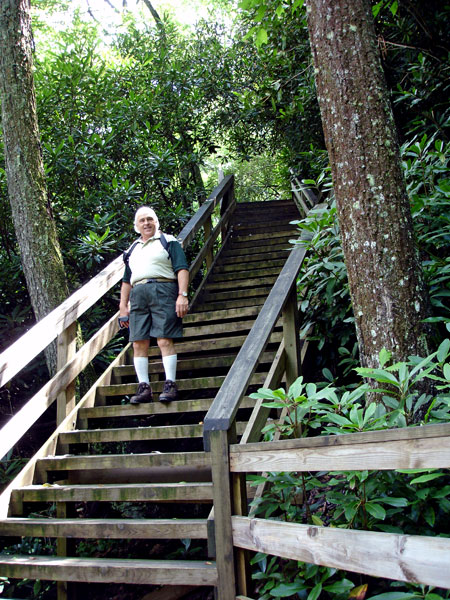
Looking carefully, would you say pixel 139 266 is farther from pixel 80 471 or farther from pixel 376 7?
pixel 376 7

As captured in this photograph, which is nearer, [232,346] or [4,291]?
[232,346]

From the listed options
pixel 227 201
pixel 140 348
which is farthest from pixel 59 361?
pixel 227 201

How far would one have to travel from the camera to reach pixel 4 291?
6.60m

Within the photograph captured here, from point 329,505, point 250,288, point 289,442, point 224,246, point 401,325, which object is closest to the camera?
point 289,442

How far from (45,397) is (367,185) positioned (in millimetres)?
2385

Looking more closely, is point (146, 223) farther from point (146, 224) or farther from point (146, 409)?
point (146, 409)

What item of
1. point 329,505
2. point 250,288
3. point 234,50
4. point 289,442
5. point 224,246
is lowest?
point 329,505

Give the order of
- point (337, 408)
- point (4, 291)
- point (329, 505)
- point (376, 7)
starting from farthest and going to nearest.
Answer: point (4, 291)
point (376, 7)
point (329, 505)
point (337, 408)

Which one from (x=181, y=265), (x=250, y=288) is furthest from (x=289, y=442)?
(x=250, y=288)

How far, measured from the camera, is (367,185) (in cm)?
271

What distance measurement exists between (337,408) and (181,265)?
202 cm

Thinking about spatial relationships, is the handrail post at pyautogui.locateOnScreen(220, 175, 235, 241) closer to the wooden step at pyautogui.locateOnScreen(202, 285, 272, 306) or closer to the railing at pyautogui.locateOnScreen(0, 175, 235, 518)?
the wooden step at pyautogui.locateOnScreen(202, 285, 272, 306)

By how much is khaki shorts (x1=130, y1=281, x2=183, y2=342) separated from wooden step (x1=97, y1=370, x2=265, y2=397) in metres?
0.35

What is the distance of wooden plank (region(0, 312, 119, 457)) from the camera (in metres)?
3.19
